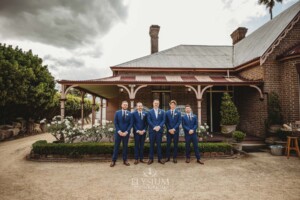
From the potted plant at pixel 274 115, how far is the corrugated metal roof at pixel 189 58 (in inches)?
162

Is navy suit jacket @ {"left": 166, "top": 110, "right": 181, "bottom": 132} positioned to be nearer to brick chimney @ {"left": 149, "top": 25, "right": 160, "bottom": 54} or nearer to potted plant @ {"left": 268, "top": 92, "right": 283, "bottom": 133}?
potted plant @ {"left": 268, "top": 92, "right": 283, "bottom": 133}

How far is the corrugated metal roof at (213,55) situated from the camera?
11844 mm

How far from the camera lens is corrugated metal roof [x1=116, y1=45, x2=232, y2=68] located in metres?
12.9

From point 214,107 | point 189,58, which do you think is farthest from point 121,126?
point 189,58

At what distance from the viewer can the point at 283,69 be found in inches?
390

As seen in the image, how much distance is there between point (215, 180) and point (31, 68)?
12356 millimetres

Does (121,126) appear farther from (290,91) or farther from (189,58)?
(189,58)

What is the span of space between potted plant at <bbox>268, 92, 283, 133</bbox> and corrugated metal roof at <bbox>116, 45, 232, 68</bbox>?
4.12 m

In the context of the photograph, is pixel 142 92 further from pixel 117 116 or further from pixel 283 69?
pixel 283 69

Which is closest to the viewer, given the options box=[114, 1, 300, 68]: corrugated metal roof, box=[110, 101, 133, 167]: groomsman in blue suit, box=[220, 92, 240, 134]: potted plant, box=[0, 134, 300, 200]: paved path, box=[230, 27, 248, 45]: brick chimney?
box=[0, 134, 300, 200]: paved path

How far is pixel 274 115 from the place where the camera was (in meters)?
9.23

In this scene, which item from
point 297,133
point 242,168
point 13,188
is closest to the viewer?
point 13,188

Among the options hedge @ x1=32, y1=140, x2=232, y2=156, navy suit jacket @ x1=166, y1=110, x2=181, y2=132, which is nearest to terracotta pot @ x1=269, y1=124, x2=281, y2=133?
hedge @ x1=32, y1=140, x2=232, y2=156

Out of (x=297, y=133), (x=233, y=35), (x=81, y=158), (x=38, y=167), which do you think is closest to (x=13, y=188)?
(x=38, y=167)
